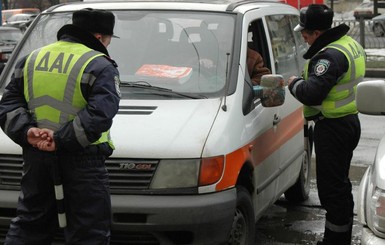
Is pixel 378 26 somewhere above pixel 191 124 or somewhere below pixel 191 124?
below

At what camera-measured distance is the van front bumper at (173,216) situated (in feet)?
13.9

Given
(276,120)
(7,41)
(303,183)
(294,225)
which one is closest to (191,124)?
(276,120)

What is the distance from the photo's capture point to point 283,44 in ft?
20.9

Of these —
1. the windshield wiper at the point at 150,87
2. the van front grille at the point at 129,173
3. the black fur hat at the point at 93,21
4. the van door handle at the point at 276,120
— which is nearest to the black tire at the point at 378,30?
the van door handle at the point at 276,120

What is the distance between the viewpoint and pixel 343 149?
525 centimetres

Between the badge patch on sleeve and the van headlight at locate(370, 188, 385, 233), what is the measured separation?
1.58 meters

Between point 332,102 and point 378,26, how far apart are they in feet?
86.5

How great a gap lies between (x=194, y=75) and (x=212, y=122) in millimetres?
638

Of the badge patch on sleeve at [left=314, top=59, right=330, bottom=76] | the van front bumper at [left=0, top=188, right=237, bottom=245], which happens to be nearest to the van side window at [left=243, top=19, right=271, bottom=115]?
the badge patch on sleeve at [left=314, top=59, right=330, bottom=76]

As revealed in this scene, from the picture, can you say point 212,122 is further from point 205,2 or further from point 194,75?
point 205,2

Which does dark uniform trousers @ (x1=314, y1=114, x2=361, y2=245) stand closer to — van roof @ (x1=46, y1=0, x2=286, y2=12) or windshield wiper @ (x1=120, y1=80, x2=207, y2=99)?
windshield wiper @ (x1=120, y1=80, x2=207, y2=99)

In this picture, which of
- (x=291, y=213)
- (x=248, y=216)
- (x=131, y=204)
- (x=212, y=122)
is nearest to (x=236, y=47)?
(x=212, y=122)

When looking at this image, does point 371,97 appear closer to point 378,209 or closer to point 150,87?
point 378,209

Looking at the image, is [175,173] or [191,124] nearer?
[175,173]
